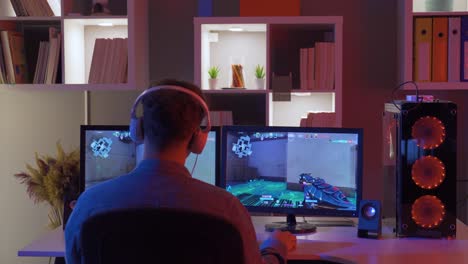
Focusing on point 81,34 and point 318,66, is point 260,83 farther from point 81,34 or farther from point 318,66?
point 81,34

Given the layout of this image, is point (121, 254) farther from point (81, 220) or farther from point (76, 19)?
point (76, 19)

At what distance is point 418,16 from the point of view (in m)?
3.72

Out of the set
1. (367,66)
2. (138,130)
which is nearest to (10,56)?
(367,66)

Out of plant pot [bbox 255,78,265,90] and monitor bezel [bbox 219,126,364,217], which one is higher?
plant pot [bbox 255,78,265,90]

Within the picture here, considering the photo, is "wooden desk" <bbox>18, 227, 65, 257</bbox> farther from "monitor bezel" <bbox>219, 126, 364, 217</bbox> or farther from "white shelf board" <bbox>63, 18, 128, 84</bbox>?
"white shelf board" <bbox>63, 18, 128, 84</bbox>

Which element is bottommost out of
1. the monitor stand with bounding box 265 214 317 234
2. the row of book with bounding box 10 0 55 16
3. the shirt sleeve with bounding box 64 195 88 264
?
the monitor stand with bounding box 265 214 317 234

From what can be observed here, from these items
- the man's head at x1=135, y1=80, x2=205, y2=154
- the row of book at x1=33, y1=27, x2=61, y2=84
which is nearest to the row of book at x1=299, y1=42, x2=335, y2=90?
the row of book at x1=33, y1=27, x2=61, y2=84

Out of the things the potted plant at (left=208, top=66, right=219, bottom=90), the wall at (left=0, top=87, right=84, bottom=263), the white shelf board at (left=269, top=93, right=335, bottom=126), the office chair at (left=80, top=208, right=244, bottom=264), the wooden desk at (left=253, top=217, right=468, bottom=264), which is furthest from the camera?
the wall at (left=0, top=87, right=84, bottom=263)

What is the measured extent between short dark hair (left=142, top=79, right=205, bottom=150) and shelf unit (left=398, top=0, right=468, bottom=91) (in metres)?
2.23

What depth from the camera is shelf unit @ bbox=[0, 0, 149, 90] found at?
3797 mm

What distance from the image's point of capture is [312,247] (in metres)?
2.70

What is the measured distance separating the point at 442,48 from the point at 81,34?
203 centimetres

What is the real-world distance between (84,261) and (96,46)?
7.93ft

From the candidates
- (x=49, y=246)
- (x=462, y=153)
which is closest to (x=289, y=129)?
(x=49, y=246)
